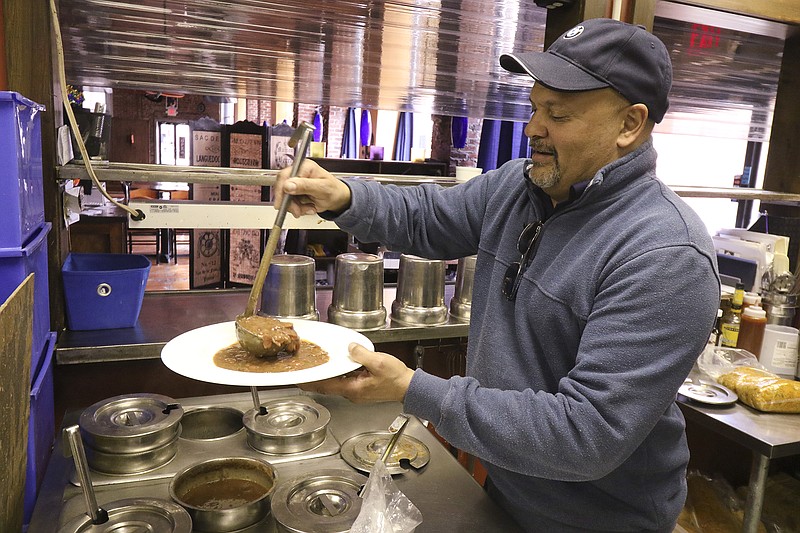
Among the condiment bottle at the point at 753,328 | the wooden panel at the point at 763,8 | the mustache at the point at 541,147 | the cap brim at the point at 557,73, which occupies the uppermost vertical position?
the wooden panel at the point at 763,8

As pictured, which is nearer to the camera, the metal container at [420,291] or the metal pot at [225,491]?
the metal pot at [225,491]

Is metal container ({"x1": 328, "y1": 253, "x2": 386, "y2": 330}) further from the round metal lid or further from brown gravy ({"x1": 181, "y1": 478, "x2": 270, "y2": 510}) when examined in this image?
the round metal lid

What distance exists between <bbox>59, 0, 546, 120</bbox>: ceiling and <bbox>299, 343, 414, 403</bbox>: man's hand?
1127mm

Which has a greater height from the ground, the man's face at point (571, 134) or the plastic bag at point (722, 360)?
the man's face at point (571, 134)

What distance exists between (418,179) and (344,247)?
4.25 m

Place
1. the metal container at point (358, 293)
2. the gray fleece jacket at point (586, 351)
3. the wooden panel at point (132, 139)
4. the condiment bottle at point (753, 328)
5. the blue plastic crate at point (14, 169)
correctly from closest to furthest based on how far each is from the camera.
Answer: the gray fleece jacket at point (586, 351)
the blue plastic crate at point (14, 169)
the metal container at point (358, 293)
the condiment bottle at point (753, 328)
the wooden panel at point (132, 139)

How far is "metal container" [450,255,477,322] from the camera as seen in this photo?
2.46m

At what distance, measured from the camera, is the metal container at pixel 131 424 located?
163 cm

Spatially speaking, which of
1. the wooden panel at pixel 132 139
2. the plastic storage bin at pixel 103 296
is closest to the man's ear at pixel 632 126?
the plastic storage bin at pixel 103 296

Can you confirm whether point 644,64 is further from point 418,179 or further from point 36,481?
point 36,481

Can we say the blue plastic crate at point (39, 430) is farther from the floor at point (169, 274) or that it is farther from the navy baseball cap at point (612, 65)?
the floor at point (169, 274)

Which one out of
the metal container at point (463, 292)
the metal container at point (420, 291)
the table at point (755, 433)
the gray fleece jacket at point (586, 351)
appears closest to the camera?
the gray fleece jacket at point (586, 351)

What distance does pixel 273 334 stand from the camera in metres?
1.37

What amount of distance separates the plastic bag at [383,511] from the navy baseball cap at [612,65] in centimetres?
97
